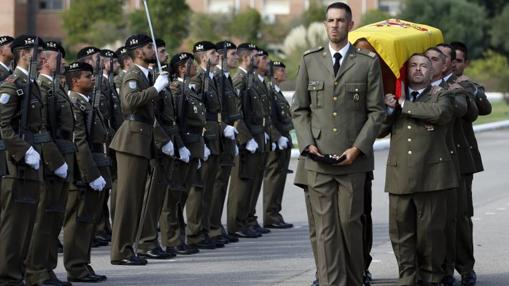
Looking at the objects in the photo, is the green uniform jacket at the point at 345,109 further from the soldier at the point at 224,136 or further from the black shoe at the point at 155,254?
the soldier at the point at 224,136

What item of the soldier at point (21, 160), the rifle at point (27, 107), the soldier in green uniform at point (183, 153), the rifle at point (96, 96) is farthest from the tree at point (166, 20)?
the rifle at point (27, 107)

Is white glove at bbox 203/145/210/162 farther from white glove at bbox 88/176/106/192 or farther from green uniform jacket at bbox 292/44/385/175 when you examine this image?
green uniform jacket at bbox 292/44/385/175

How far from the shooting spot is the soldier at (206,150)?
13328mm

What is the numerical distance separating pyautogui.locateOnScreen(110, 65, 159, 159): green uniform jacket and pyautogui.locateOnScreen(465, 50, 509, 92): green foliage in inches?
1761

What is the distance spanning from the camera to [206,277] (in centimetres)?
1116

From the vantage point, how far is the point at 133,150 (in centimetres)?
1172

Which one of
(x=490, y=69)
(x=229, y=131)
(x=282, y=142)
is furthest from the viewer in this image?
(x=490, y=69)

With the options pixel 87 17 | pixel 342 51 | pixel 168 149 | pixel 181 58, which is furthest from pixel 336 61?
pixel 87 17

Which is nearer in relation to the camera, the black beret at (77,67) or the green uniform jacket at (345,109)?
the green uniform jacket at (345,109)

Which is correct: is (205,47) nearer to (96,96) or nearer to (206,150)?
(206,150)

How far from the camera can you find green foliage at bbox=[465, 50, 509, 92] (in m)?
58.5

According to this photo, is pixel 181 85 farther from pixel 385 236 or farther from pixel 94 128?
pixel 385 236

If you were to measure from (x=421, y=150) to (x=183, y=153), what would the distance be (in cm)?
322

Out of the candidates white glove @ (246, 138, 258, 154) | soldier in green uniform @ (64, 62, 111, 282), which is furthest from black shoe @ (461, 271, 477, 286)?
white glove @ (246, 138, 258, 154)
